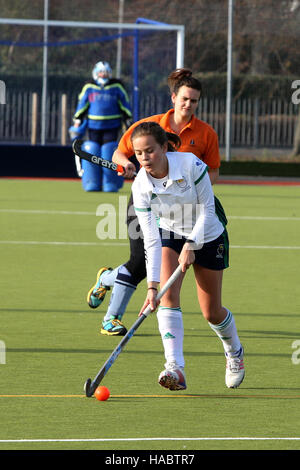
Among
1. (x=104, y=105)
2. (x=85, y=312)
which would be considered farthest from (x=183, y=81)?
(x=104, y=105)

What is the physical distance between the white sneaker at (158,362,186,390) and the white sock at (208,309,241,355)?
0.39m

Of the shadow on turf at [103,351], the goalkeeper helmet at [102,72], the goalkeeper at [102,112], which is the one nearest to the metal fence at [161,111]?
the goalkeeper at [102,112]

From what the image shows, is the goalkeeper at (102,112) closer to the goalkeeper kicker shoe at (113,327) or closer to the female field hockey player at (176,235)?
the goalkeeper kicker shoe at (113,327)

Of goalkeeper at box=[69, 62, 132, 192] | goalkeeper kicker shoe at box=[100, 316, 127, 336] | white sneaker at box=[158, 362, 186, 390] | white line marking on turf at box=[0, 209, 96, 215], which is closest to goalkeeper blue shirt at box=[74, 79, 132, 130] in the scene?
goalkeeper at box=[69, 62, 132, 192]

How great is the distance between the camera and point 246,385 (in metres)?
6.61

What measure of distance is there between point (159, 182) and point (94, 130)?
1329 cm

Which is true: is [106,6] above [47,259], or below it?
above

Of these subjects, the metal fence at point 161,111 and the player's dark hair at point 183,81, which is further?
the metal fence at point 161,111

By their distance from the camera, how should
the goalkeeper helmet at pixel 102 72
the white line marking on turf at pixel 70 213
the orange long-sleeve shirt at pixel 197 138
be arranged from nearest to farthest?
the orange long-sleeve shirt at pixel 197 138, the white line marking on turf at pixel 70 213, the goalkeeper helmet at pixel 102 72

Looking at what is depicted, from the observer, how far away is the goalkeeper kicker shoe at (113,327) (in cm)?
799

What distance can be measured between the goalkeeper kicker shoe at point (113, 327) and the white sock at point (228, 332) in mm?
1482

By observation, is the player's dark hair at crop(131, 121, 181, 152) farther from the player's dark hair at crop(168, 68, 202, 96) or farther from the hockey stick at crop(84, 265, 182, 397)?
the player's dark hair at crop(168, 68, 202, 96)

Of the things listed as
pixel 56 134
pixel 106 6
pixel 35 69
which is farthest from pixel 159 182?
pixel 106 6
